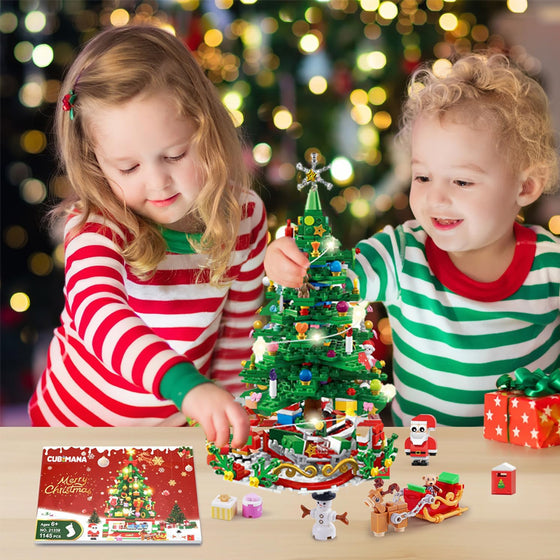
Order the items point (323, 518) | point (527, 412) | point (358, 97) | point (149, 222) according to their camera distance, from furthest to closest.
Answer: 1. point (358, 97)
2. point (149, 222)
3. point (527, 412)
4. point (323, 518)

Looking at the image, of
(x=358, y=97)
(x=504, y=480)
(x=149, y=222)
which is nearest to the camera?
(x=504, y=480)

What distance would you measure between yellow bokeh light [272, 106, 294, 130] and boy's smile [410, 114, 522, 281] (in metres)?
0.31

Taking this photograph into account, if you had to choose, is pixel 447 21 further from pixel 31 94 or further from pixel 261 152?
pixel 31 94

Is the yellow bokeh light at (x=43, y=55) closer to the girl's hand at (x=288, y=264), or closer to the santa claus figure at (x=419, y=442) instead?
the girl's hand at (x=288, y=264)

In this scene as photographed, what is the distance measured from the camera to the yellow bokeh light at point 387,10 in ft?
5.24

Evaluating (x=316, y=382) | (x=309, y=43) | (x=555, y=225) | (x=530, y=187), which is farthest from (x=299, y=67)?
(x=316, y=382)

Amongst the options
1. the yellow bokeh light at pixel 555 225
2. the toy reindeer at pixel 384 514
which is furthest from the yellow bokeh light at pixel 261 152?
the toy reindeer at pixel 384 514

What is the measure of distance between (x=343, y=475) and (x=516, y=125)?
2.47ft

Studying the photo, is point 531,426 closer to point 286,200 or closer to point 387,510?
point 387,510

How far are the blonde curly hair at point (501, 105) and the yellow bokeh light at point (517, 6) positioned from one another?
0.92 feet

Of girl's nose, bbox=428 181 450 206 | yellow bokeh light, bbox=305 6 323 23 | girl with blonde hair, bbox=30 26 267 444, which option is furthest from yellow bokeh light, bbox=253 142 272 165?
girl's nose, bbox=428 181 450 206

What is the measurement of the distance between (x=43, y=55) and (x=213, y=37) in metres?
0.36

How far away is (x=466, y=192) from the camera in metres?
1.37

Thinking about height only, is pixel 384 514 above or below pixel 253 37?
below
